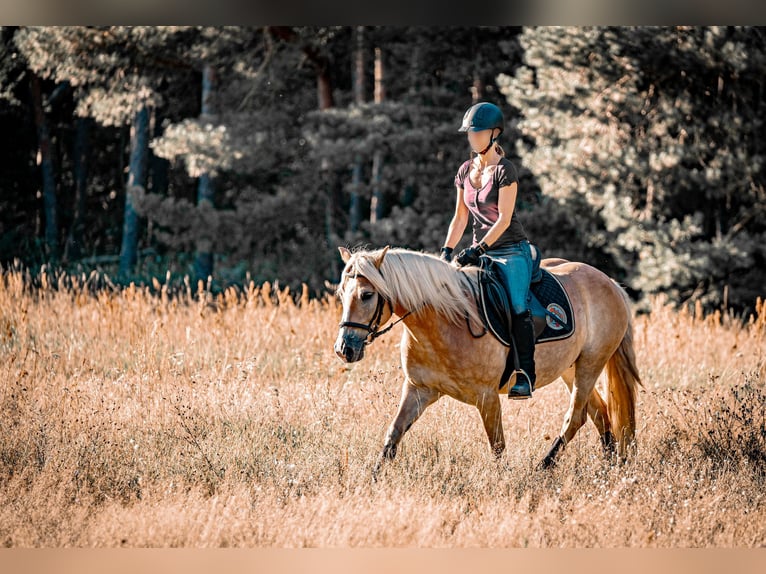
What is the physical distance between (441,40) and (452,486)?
10.4 meters

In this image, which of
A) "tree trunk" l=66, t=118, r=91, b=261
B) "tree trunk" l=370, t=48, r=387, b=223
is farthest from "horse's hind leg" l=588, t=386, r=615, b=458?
"tree trunk" l=66, t=118, r=91, b=261

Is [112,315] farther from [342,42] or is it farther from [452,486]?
[342,42]

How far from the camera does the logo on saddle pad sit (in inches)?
190

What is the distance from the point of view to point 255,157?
12.7m

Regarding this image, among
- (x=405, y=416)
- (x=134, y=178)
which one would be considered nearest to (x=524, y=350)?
(x=405, y=416)

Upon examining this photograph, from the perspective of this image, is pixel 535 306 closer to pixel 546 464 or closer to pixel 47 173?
pixel 546 464

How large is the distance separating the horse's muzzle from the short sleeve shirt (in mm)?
1074

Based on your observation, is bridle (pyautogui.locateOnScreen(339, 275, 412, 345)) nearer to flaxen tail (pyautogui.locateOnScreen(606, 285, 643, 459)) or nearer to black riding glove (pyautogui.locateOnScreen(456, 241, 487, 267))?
black riding glove (pyautogui.locateOnScreen(456, 241, 487, 267))

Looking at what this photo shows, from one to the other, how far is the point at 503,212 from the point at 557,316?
2.52 feet

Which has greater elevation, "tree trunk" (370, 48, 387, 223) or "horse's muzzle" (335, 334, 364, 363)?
"tree trunk" (370, 48, 387, 223)

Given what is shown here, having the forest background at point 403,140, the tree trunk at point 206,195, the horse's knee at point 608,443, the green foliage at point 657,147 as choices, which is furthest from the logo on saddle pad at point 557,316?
the tree trunk at point 206,195

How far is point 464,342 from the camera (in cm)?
446

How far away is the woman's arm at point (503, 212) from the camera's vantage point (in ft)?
14.8

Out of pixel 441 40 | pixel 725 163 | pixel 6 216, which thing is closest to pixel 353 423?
pixel 725 163
